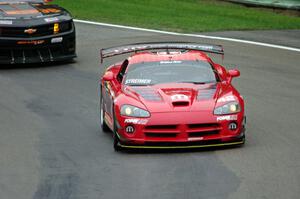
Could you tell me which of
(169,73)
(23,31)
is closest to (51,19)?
(23,31)

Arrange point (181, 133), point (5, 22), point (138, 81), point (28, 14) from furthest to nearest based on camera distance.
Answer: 1. point (28, 14)
2. point (5, 22)
3. point (138, 81)
4. point (181, 133)

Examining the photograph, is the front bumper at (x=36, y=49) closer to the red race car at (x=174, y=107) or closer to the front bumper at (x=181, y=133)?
the red race car at (x=174, y=107)

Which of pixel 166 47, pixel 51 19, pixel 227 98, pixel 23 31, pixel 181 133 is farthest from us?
pixel 51 19

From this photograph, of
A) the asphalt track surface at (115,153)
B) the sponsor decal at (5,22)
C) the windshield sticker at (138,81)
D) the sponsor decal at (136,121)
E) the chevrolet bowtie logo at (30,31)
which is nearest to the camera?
the asphalt track surface at (115,153)

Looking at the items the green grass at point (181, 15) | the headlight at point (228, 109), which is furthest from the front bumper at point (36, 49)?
the headlight at point (228, 109)

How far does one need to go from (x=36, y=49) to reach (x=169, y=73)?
8.06 metres

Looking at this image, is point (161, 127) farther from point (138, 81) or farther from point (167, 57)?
point (167, 57)

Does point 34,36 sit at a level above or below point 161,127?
below

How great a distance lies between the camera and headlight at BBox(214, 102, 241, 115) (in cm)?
1344

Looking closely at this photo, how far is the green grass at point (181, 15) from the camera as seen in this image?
2719 centimetres

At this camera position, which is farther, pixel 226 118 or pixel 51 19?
pixel 51 19

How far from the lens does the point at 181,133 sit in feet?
43.6

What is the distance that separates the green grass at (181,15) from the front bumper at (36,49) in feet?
16.2

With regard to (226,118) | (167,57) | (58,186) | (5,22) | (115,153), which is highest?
(167,57)
